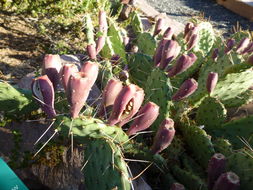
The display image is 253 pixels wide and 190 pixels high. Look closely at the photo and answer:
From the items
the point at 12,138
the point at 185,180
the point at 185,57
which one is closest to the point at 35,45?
the point at 12,138

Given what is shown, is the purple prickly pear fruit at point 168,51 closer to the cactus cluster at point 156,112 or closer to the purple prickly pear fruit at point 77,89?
the cactus cluster at point 156,112

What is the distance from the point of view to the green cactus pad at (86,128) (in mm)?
1489

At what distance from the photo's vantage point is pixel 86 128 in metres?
1.50

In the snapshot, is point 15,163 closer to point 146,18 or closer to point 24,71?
point 24,71

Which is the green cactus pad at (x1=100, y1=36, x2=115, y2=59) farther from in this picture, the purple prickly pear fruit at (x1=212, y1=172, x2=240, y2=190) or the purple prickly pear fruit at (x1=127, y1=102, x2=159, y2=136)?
the purple prickly pear fruit at (x1=212, y1=172, x2=240, y2=190)

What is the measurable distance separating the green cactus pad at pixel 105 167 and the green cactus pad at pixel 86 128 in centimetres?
4

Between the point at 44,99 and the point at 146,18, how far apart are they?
4222 mm

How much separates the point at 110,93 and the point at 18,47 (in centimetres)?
258

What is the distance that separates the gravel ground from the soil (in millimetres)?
3482

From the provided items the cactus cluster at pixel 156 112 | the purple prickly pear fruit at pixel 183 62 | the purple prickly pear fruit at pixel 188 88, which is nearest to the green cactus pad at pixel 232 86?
the cactus cluster at pixel 156 112

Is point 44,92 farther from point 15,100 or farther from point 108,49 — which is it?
point 108,49

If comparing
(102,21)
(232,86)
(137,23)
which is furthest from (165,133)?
(137,23)

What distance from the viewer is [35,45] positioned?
3.92 m

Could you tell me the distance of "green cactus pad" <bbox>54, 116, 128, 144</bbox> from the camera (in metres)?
1.49
